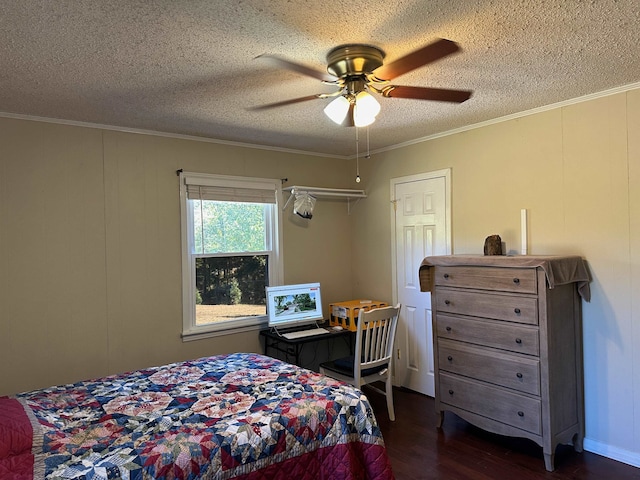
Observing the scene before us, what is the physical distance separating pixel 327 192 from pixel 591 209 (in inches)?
88.7

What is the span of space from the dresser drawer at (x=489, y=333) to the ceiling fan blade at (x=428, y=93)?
1567 mm

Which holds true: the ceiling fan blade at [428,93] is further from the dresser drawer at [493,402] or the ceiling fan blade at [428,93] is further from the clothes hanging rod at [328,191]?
the clothes hanging rod at [328,191]

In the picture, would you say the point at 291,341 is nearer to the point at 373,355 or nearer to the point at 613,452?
the point at 373,355

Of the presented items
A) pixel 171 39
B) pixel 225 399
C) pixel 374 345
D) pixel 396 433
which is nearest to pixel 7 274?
pixel 225 399

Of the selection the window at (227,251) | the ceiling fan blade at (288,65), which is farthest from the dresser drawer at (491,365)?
the ceiling fan blade at (288,65)

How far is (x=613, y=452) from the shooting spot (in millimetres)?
2904

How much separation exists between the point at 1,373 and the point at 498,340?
329cm

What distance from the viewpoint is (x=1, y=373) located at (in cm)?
296

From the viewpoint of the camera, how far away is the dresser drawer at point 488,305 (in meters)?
2.85

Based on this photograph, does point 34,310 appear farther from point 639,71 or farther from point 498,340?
point 639,71

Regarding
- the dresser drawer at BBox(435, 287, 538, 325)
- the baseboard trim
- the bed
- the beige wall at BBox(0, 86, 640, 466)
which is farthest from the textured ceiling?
the baseboard trim

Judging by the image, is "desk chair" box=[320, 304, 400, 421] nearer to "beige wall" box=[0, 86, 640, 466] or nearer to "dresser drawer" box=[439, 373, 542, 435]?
"dresser drawer" box=[439, 373, 542, 435]

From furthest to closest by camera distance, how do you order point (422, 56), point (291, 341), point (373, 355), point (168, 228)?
point (291, 341), point (168, 228), point (373, 355), point (422, 56)

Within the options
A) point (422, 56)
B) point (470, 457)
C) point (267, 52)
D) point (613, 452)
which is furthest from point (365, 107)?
point (613, 452)
